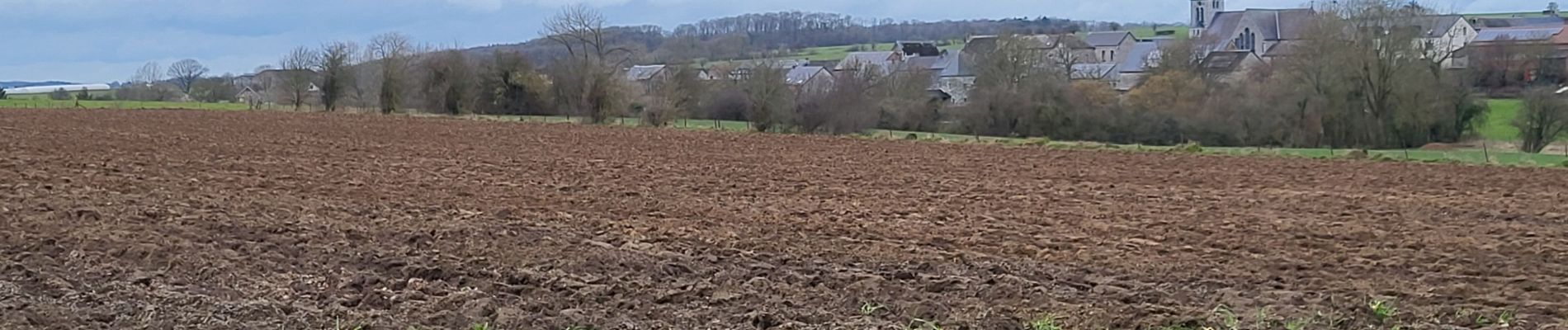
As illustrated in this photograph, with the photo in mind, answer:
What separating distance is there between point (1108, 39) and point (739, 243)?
84.6 m

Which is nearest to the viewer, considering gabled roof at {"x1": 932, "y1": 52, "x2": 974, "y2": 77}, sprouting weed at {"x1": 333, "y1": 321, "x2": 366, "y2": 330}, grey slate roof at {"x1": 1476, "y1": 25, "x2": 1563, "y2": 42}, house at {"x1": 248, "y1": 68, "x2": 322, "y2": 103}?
sprouting weed at {"x1": 333, "y1": 321, "x2": 366, "y2": 330}

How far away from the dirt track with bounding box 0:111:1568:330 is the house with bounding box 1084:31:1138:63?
213 feet

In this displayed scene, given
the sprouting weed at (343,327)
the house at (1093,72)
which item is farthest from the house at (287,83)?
the sprouting weed at (343,327)

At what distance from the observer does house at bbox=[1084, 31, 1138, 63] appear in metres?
87.7

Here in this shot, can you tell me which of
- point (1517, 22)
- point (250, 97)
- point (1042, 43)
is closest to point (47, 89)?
point (250, 97)

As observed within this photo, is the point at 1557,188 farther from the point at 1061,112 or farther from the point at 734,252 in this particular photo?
the point at 1061,112

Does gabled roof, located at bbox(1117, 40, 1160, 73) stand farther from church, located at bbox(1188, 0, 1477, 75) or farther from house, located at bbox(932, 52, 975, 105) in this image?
house, located at bbox(932, 52, 975, 105)

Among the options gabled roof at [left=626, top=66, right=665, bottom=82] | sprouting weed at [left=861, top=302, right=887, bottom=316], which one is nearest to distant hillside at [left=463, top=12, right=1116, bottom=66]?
gabled roof at [left=626, top=66, right=665, bottom=82]

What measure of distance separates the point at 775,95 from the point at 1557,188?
31078 millimetres

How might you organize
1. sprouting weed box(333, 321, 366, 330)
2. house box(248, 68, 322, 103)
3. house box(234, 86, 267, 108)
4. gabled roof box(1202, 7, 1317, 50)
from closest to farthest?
sprouting weed box(333, 321, 366, 330) < house box(248, 68, 322, 103) < house box(234, 86, 267, 108) < gabled roof box(1202, 7, 1317, 50)

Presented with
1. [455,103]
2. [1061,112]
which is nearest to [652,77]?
[455,103]

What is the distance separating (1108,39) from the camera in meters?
92.9

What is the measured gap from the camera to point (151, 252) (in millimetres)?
10305

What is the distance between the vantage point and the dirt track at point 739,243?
843cm
